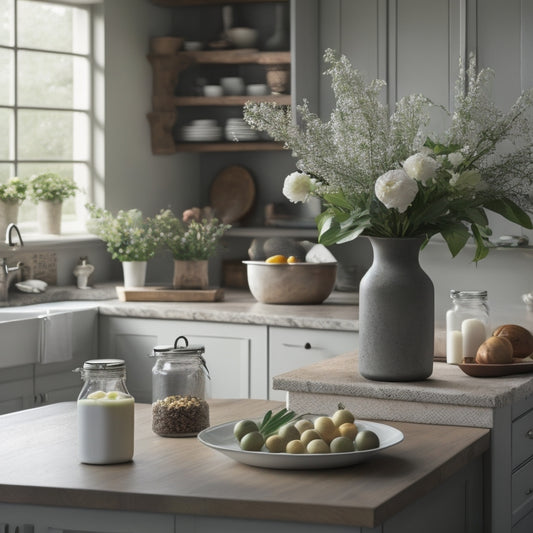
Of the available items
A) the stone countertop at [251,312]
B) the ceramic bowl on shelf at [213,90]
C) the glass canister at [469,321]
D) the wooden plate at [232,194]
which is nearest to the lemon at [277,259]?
the stone countertop at [251,312]

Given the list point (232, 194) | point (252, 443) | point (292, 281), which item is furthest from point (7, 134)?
point (252, 443)

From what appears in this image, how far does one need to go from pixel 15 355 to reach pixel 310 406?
192cm

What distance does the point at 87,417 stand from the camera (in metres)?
2.08

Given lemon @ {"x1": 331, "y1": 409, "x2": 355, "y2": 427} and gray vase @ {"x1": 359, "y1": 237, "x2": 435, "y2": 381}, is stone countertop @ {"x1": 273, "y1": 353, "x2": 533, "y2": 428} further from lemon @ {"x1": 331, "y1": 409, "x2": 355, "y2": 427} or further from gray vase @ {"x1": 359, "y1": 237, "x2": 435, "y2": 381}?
lemon @ {"x1": 331, "y1": 409, "x2": 355, "y2": 427}

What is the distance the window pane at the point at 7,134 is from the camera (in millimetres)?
4945

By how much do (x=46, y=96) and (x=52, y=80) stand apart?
0.10 meters

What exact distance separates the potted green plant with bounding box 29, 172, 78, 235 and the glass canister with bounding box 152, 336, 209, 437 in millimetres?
2748

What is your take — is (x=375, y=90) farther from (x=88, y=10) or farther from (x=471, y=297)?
(x=88, y=10)

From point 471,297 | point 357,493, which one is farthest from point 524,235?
point 357,493

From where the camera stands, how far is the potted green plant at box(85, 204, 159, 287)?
16.3 ft

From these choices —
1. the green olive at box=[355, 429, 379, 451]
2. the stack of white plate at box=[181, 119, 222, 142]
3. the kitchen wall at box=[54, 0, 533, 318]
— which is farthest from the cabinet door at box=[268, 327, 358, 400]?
the green olive at box=[355, 429, 379, 451]

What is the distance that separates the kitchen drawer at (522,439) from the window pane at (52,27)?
3.36 meters

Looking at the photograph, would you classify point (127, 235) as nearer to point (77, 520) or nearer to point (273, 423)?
point (273, 423)

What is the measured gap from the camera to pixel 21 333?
4.20 m
